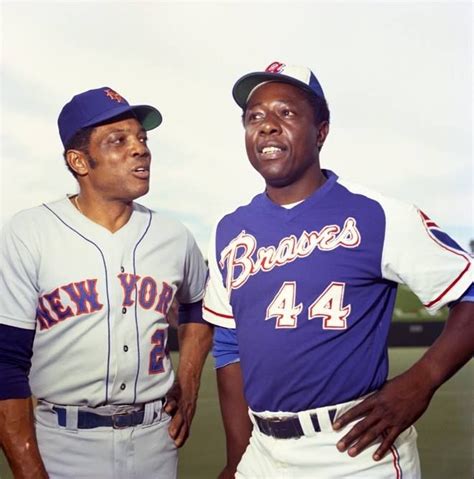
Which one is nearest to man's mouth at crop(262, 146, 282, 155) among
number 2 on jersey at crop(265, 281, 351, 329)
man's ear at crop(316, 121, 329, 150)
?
man's ear at crop(316, 121, 329, 150)

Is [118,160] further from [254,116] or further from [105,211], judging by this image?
[254,116]

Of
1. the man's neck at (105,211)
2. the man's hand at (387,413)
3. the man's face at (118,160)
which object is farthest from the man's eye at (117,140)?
the man's hand at (387,413)

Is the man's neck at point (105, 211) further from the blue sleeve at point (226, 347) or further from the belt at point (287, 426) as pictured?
the belt at point (287, 426)

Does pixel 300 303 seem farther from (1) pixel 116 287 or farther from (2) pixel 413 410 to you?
(1) pixel 116 287

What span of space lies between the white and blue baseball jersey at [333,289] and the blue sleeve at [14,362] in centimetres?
55

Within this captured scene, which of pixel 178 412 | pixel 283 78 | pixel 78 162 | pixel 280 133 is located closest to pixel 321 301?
pixel 280 133

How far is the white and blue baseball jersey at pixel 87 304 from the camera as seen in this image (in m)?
1.89

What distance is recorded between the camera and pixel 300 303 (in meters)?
1.63

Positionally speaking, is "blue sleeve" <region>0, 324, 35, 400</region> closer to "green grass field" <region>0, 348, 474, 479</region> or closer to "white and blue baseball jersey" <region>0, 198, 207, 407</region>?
"white and blue baseball jersey" <region>0, 198, 207, 407</region>

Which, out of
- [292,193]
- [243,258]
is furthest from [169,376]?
[292,193]

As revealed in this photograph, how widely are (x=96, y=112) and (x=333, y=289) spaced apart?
0.83 m

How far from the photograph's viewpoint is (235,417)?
1.84 m

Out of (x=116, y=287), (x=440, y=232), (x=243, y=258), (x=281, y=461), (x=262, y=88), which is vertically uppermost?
(x=262, y=88)

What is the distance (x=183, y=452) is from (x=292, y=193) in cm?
284
